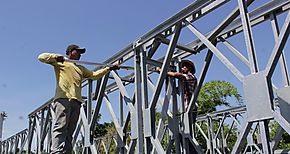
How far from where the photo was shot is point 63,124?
3.99m

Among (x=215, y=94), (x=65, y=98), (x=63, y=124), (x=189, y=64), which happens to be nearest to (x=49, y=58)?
(x=65, y=98)

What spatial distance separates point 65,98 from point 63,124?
329 mm

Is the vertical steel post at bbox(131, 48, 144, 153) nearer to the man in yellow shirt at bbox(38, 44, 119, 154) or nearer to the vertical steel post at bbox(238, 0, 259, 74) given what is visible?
the man in yellow shirt at bbox(38, 44, 119, 154)

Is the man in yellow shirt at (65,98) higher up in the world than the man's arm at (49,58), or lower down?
lower down

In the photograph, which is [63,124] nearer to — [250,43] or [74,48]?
[74,48]

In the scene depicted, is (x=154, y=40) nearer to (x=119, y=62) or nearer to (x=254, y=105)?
(x=119, y=62)

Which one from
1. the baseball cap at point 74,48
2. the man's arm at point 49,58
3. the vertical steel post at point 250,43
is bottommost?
the vertical steel post at point 250,43

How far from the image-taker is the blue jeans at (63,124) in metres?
3.94

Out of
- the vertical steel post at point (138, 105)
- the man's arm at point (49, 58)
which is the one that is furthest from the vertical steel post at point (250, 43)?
the man's arm at point (49, 58)

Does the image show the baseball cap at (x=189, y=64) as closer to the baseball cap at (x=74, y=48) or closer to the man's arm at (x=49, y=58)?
the baseball cap at (x=74, y=48)

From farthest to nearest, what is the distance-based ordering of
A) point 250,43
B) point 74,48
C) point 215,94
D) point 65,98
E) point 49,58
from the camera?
1. point 215,94
2. point 74,48
3. point 65,98
4. point 49,58
5. point 250,43

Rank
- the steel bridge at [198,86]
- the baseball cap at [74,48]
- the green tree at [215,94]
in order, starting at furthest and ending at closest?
the green tree at [215,94] < the baseball cap at [74,48] < the steel bridge at [198,86]

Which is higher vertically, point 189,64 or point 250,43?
point 189,64

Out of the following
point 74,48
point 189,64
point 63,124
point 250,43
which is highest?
point 74,48
